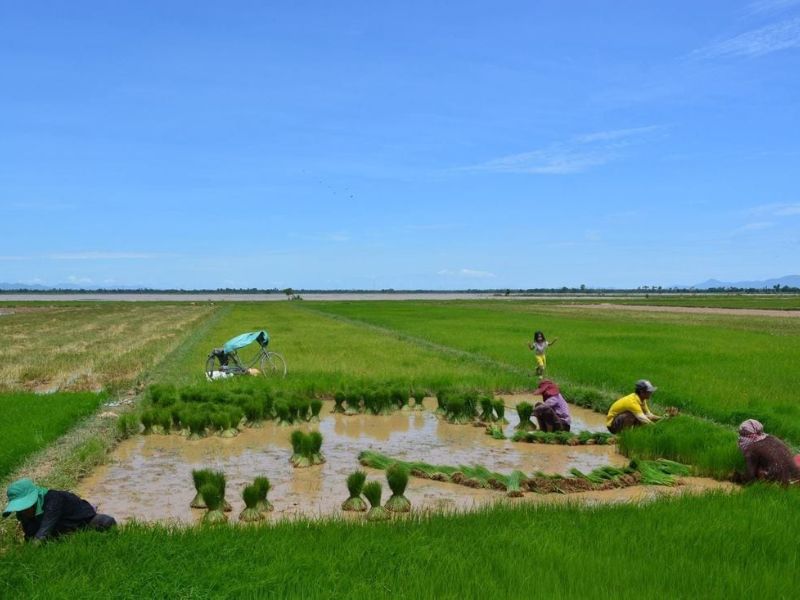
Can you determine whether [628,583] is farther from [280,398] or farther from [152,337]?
[152,337]

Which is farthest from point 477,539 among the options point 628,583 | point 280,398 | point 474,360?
point 474,360

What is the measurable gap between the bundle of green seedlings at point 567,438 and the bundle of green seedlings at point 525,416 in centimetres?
48

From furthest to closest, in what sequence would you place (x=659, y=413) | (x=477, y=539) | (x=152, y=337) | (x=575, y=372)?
1. (x=152, y=337)
2. (x=575, y=372)
3. (x=659, y=413)
4. (x=477, y=539)

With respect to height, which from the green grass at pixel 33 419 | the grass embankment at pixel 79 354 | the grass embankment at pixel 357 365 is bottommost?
A: the grass embankment at pixel 79 354

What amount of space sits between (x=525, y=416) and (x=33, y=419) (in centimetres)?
672

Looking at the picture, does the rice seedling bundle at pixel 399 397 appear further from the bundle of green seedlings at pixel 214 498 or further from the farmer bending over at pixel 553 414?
the bundle of green seedlings at pixel 214 498

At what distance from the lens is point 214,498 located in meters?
5.99

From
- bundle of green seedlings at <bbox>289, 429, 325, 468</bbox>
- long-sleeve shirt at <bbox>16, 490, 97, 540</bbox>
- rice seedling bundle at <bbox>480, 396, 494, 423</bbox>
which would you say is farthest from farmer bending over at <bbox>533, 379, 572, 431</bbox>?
long-sleeve shirt at <bbox>16, 490, 97, 540</bbox>

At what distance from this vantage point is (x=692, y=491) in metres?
6.66

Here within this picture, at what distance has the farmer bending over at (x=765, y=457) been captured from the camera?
21.1 feet

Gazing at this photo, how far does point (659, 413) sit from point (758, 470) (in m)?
4.26

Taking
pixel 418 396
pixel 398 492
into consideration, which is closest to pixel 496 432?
pixel 418 396

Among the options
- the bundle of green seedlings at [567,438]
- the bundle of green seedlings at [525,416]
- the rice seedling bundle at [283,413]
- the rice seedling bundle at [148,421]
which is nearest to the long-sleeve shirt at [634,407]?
the bundle of green seedlings at [567,438]

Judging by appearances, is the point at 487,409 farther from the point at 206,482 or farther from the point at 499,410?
the point at 206,482
